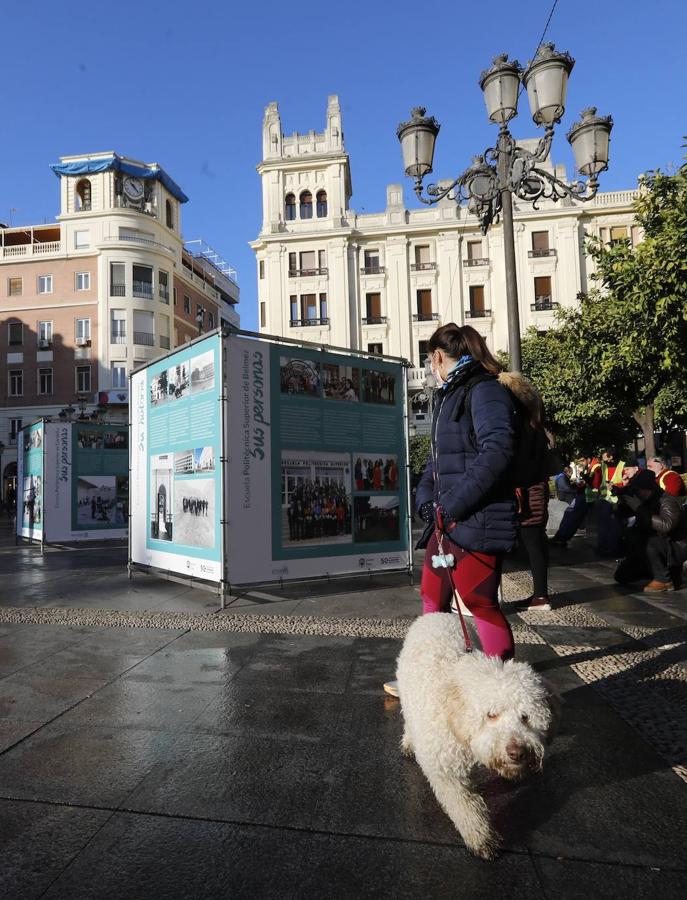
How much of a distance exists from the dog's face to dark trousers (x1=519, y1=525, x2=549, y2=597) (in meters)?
3.83

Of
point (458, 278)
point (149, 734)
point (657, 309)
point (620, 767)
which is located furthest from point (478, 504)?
point (458, 278)

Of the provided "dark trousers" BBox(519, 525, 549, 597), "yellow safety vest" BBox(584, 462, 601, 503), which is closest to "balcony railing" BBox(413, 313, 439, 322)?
"yellow safety vest" BBox(584, 462, 601, 503)

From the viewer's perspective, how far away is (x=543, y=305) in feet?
129

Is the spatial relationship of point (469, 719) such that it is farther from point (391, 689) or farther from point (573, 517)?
point (573, 517)

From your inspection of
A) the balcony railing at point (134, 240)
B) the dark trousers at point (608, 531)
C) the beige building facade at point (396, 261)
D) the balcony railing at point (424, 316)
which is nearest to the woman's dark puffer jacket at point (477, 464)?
the dark trousers at point (608, 531)

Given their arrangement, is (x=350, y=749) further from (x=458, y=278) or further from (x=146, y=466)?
(x=458, y=278)

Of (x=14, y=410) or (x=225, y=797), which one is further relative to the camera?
(x=14, y=410)

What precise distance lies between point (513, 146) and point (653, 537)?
5.51m

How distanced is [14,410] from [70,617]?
141ft

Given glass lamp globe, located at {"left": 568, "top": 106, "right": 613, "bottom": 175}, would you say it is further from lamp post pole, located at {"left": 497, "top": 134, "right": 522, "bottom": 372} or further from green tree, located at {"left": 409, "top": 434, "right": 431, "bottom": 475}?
green tree, located at {"left": 409, "top": 434, "right": 431, "bottom": 475}

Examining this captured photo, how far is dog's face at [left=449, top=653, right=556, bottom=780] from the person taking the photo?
1863 mm

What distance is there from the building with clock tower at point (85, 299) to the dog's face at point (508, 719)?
4276cm

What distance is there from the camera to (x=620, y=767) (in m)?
2.60

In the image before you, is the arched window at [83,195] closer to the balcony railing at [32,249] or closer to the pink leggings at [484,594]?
the balcony railing at [32,249]
